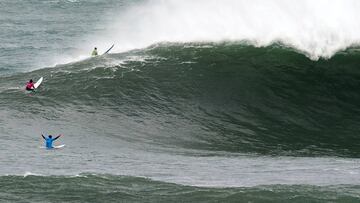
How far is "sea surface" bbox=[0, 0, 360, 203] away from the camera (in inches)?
1016

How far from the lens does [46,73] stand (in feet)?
140

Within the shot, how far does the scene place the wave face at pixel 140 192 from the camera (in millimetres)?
24078

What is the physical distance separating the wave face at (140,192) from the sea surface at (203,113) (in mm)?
63

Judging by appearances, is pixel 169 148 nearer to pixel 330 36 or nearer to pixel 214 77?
pixel 214 77

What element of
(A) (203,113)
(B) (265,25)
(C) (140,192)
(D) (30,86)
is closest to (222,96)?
(A) (203,113)

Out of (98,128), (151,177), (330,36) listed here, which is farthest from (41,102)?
(330,36)

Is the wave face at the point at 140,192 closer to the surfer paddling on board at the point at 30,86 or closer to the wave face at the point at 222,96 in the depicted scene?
the wave face at the point at 222,96

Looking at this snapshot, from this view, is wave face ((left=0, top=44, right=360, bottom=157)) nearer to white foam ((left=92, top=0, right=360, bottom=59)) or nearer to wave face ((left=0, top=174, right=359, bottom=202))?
white foam ((left=92, top=0, right=360, bottom=59))

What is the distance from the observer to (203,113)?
36062mm

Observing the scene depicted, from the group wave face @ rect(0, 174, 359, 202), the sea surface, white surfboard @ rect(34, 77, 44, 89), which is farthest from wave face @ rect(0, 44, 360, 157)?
wave face @ rect(0, 174, 359, 202)

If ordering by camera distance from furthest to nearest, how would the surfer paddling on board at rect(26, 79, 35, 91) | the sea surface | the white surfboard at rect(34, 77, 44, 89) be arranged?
the white surfboard at rect(34, 77, 44, 89) → the surfer paddling on board at rect(26, 79, 35, 91) → the sea surface

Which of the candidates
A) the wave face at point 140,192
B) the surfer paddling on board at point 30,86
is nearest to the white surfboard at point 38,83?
the surfer paddling on board at point 30,86

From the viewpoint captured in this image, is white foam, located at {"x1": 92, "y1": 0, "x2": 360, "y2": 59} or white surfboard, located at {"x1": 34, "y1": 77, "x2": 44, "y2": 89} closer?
white surfboard, located at {"x1": 34, "y1": 77, "x2": 44, "y2": 89}

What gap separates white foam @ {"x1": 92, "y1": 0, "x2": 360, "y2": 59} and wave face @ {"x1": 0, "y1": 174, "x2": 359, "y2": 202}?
676 inches
